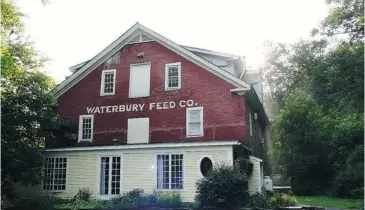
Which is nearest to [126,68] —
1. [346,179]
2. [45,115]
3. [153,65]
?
[153,65]

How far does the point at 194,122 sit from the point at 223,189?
5.50m

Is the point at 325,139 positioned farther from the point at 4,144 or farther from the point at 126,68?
the point at 4,144

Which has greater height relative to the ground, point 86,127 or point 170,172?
point 86,127

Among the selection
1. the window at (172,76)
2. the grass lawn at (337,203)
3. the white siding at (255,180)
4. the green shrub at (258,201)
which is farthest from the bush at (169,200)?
the grass lawn at (337,203)

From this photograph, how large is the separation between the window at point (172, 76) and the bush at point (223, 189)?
22.3 feet

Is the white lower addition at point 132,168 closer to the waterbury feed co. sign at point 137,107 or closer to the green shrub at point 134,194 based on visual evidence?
the green shrub at point 134,194

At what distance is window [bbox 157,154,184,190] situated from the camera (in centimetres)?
1844

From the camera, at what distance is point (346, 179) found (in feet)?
74.3

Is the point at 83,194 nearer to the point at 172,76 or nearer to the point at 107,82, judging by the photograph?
the point at 107,82

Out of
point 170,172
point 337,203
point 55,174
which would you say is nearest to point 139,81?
point 170,172

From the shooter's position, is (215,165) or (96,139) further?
(96,139)

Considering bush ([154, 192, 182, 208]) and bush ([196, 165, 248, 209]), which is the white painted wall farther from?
bush ([154, 192, 182, 208])

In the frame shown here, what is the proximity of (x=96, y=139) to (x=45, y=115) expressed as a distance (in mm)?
4456

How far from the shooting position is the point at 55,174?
2042cm
